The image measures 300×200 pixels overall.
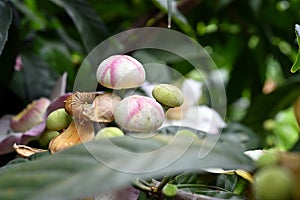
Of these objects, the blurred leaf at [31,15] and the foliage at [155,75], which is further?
the blurred leaf at [31,15]

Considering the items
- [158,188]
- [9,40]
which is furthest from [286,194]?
[9,40]

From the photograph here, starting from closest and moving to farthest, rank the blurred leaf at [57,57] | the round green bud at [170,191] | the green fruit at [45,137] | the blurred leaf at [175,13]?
the round green bud at [170,191], the green fruit at [45,137], the blurred leaf at [175,13], the blurred leaf at [57,57]

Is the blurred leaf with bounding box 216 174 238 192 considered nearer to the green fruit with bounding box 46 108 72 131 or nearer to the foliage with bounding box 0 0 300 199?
the foliage with bounding box 0 0 300 199

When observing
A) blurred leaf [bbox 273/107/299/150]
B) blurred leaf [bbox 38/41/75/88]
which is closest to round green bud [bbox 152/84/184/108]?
blurred leaf [bbox 38/41/75/88]

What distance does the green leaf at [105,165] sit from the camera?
25 cm

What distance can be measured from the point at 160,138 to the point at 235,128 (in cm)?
52

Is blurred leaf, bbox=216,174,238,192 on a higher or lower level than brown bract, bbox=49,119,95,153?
lower

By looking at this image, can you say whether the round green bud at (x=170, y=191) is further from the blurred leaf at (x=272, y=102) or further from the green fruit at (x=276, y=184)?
the blurred leaf at (x=272, y=102)

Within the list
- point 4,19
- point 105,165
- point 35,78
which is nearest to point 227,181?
point 105,165

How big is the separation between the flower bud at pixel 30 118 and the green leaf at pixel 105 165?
34cm

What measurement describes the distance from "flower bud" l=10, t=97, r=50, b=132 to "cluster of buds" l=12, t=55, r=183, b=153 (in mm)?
191

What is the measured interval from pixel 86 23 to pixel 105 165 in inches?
19.5

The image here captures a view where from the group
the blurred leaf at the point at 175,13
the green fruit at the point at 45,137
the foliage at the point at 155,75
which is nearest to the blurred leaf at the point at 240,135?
the foliage at the point at 155,75

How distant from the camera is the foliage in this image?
261 millimetres
